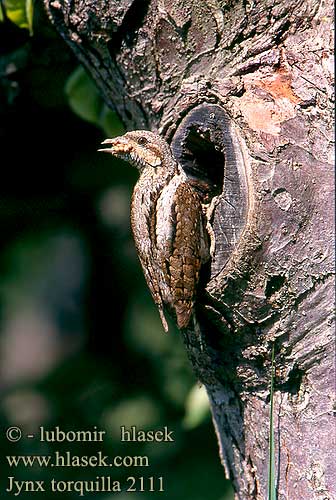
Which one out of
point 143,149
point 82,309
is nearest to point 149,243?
point 143,149

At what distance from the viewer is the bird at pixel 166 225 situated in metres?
2.02

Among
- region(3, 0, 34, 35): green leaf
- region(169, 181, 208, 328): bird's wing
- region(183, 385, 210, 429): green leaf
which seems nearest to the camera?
region(169, 181, 208, 328): bird's wing

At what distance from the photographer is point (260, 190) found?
1882mm

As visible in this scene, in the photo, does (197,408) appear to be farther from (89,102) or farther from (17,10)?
(17,10)

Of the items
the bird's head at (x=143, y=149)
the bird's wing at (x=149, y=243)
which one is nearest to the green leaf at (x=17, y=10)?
the bird's head at (x=143, y=149)

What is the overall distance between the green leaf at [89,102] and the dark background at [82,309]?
9.9 inches

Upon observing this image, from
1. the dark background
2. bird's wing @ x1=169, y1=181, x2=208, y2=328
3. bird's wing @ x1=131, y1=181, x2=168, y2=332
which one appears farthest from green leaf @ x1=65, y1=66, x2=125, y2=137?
bird's wing @ x1=169, y1=181, x2=208, y2=328

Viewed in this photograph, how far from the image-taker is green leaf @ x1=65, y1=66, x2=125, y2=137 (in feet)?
10.0

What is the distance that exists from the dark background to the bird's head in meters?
1.21

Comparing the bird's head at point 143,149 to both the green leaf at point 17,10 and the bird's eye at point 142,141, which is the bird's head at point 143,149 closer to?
the bird's eye at point 142,141

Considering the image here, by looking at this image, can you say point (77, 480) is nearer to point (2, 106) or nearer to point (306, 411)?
point (2, 106)

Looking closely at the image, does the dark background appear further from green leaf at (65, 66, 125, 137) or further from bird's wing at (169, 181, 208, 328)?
bird's wing at (169, 181, 208, 328)

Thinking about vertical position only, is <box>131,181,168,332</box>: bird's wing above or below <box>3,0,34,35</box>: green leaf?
below

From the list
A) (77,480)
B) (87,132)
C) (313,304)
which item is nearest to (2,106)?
(87,132)
